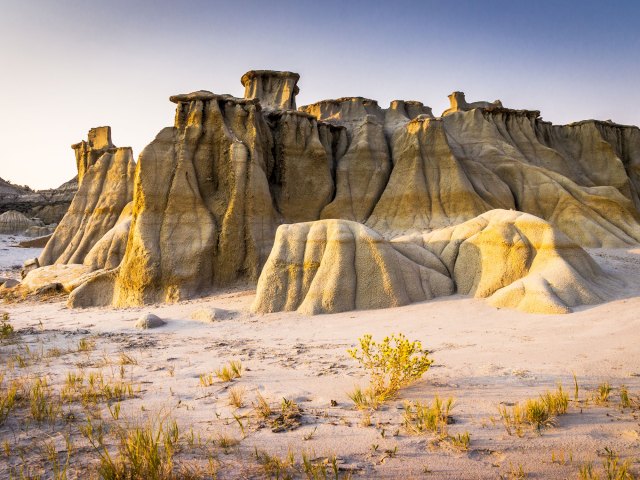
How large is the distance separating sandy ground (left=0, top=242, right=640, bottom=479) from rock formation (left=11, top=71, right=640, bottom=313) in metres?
1.24

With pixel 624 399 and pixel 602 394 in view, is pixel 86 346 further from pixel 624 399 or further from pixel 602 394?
pixel 624 399

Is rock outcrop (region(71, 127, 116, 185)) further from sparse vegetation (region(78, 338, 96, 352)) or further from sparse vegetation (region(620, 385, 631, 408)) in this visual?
sparse vegetation (region(620, 385, 631, 408))

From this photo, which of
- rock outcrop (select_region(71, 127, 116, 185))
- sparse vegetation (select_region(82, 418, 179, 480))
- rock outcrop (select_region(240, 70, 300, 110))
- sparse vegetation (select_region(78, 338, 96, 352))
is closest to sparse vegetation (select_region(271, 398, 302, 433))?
sparse vegetation (select_region(82, 418, 179, 480))

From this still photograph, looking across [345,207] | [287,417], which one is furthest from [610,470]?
[345,207]

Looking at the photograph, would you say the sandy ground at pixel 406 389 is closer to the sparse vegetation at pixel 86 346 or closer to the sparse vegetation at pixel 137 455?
the sparse vegetation at pixel 86 346

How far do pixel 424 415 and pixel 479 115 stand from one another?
87.1 ft

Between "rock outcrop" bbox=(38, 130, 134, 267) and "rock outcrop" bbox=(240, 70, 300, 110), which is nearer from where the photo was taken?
"rock outcrop" bbox=(38, 130, 134, 267)

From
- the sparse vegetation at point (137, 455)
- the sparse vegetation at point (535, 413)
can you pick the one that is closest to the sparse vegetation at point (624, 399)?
the sparse vegetation at point (535, 413)

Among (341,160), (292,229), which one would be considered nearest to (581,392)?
(292,229)

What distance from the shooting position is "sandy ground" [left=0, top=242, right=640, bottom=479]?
2.95m

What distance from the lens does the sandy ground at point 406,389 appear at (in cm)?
295

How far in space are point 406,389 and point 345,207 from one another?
16464mm

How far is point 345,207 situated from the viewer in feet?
67.2

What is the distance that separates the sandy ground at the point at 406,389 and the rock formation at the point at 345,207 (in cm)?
124
